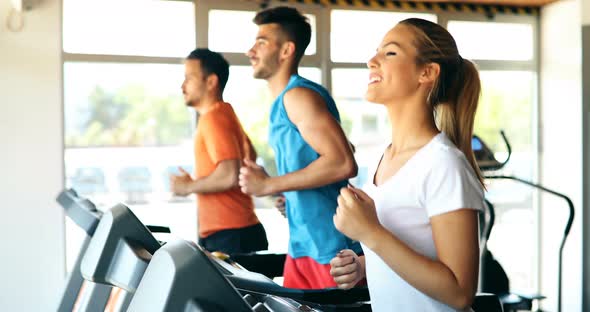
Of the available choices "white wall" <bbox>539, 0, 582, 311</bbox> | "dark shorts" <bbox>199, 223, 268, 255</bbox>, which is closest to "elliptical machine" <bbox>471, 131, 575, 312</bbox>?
"white wall" <bbox>539, 0, 582, 311</bbox>

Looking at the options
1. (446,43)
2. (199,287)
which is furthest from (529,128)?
(199,287)

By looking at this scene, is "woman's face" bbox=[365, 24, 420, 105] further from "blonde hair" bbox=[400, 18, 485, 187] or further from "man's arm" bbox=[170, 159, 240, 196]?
"man's arm" bbox=[170, 159, 240, 196]

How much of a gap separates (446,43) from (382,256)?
50cm

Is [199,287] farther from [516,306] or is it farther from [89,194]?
[89,194]

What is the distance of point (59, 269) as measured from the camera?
4879mm

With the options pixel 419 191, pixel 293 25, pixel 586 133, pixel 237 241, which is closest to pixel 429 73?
pixel 419 191

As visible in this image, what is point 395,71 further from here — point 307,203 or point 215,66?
point 215,66

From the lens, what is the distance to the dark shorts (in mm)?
3215

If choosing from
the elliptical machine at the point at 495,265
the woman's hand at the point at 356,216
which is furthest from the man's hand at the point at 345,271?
the elliptical machine at the point at 495,265

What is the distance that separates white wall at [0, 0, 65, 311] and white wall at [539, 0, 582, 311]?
3879 millimetres

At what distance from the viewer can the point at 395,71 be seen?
1.50 meters

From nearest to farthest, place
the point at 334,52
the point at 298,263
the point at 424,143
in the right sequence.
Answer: the point at 424,143 < the point at 298,263 < the point at 334,52

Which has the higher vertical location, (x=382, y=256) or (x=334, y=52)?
(x=334, y=52)

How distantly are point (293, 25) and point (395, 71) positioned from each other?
1.22 metres
